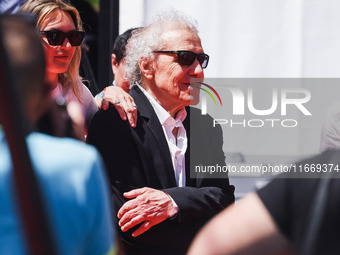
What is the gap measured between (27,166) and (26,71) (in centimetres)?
35

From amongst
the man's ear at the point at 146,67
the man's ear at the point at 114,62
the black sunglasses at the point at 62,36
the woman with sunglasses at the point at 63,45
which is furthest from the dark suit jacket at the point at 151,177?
the man's ear at the point at 114,62

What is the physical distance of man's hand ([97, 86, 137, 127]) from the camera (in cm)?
229

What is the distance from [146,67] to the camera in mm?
2535

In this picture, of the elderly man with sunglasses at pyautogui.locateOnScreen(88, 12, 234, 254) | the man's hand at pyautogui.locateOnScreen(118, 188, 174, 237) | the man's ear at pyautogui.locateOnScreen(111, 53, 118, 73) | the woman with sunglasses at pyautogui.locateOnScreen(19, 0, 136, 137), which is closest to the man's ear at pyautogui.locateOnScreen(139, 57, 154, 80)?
the elderly man with sunglasses at pyautogui.locateOnScreen(88, 12, 234, 254)

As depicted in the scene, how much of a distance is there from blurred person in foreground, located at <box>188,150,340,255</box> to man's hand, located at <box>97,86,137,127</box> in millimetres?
1376

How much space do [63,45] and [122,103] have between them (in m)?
0.40

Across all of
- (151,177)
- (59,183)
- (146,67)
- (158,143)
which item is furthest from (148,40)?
(59,183)

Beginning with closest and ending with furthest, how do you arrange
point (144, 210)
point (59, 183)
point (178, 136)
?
1. point (59, 183)
2. point (144, 210)
3. point (178, 136)

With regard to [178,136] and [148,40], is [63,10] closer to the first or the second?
[148,40]

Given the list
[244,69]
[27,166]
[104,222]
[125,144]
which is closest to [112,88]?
[125,144]

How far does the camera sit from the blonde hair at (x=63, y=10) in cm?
244

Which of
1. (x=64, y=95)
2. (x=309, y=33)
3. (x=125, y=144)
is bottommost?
(x=125, y=144)

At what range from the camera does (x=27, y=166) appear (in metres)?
0.46

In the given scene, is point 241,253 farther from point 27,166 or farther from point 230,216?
point 27,166
